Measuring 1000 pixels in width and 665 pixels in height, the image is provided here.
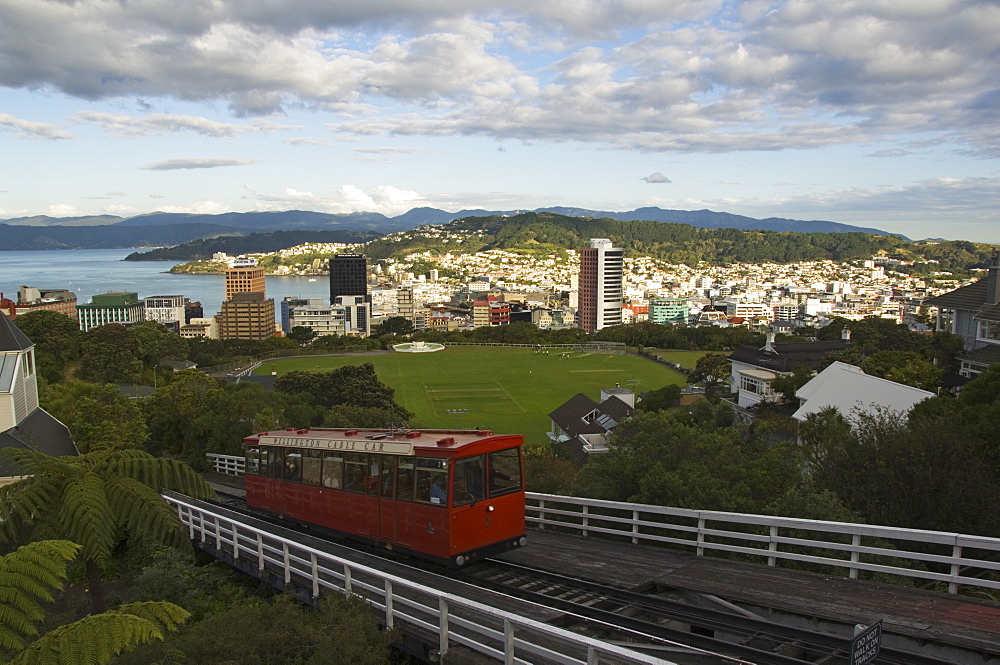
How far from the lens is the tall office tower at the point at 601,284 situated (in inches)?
6378

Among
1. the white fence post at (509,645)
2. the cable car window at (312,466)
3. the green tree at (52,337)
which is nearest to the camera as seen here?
the white fence post at (509,645)

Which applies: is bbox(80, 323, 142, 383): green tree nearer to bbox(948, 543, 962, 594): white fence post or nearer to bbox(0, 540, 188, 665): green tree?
bbox(0, 540, 188, 665): green tree

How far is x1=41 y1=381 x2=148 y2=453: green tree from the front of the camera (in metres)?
22.6

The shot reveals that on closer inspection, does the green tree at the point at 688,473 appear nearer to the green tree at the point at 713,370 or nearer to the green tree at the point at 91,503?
the green tree at the point at 91,503

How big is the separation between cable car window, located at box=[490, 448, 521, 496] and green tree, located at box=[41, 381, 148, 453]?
46.3 feet

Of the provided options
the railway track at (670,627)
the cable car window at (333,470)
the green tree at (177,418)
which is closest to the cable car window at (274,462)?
the cable car window at (333,470)

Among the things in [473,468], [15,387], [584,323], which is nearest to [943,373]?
[473,468]

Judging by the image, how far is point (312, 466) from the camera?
39.8ft

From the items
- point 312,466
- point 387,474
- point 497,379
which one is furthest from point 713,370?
point 387,474

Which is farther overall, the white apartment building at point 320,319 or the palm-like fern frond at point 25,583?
A: the white apartment building at point 320,319

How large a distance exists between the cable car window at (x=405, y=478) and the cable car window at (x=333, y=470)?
1506mm

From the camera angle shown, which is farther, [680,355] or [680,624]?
[680,355]

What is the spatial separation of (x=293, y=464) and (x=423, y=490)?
380cm

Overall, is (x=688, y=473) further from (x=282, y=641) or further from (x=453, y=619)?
(x=282, y=641)
